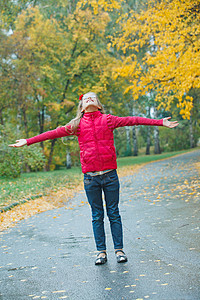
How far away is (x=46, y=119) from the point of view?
2841cm

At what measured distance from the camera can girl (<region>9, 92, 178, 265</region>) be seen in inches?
177

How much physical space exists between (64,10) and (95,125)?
86.2ft

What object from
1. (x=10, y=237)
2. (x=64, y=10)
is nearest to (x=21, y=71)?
(x=64, y=10)

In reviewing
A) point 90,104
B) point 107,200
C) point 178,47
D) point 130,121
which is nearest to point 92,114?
point 90,104

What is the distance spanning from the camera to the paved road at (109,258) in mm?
3494

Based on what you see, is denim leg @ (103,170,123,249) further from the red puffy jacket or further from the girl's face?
the girl's face

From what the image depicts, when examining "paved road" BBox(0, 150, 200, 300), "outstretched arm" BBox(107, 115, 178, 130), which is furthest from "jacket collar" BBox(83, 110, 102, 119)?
"paved road" BBox(0, 150, 200, 300)

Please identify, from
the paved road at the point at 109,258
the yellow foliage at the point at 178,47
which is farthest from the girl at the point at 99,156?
the yellow foliage at the point at 178,47

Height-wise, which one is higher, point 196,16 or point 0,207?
point 196,16

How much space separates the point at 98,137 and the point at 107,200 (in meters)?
0.79

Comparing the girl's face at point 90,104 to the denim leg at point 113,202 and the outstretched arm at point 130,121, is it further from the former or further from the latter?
the denim leg at point 113,202

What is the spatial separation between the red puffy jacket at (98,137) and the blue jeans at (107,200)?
0.42ft

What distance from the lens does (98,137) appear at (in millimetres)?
4535

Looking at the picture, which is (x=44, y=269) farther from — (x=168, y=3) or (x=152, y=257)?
(x=168, y=3)
